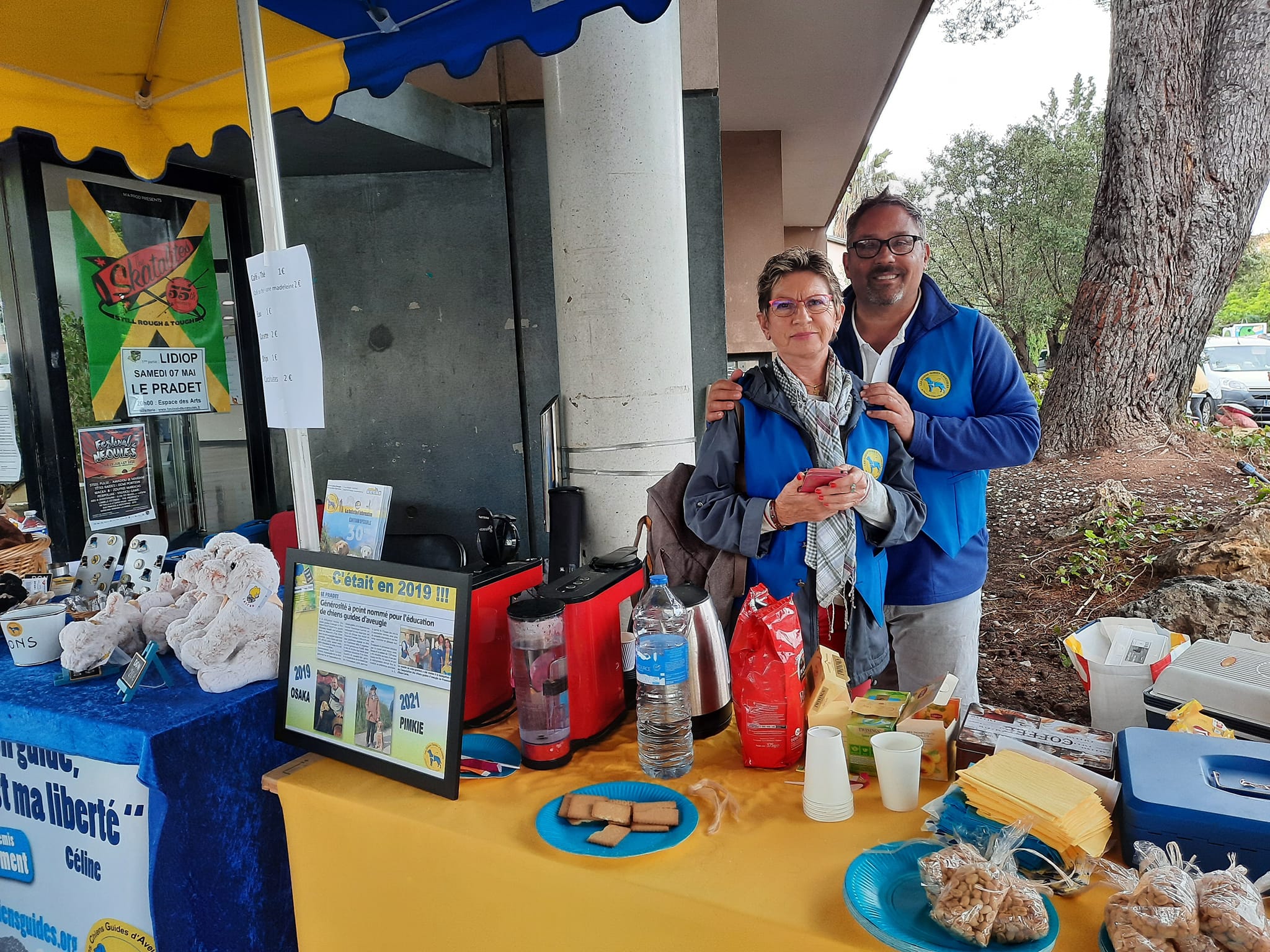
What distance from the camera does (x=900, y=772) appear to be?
1.32 m

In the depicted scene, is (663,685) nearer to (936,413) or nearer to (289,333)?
(289,333)

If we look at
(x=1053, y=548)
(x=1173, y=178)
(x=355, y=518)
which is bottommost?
Result: (x=1053, y=548)

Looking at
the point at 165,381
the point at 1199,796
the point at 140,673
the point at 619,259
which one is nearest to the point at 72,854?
the point at 140,673

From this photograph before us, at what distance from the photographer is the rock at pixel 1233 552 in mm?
4344

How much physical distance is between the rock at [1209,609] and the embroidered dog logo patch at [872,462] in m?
2.02

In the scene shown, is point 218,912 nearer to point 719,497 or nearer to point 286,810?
point 286,810

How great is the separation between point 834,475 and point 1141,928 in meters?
1.05

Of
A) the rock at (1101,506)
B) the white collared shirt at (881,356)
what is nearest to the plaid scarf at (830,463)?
the white collared shirt at (881,356)

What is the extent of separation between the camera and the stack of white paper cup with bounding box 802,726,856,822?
1.31 metres

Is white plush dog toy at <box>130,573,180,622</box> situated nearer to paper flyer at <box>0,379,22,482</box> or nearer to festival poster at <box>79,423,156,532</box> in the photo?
festival poster at <box>79,423,156,532</box>

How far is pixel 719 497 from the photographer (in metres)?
2.02

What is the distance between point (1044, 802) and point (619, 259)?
2763 millimetres

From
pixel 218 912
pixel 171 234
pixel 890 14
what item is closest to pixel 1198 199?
pixel 890 14

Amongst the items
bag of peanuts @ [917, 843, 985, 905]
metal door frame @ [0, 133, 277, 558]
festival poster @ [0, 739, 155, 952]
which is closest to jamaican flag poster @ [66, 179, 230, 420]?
metal door frame @ [0, 133, 277, 558]
